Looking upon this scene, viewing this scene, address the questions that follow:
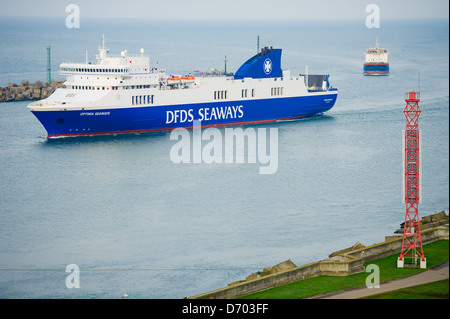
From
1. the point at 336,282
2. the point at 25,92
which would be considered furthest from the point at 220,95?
the point at 336,282

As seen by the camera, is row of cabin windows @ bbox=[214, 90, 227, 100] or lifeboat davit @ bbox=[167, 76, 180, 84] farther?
row of cabin windows @ bbox=[214, 90, 227, 100]

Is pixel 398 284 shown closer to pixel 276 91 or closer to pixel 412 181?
pixel 412 181

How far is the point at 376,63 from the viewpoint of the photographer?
67688 mm

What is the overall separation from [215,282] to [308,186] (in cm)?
1076

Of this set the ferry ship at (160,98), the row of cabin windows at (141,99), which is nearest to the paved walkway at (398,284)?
the ferry ship at (160,98)

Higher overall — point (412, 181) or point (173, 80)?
point (173, 80)

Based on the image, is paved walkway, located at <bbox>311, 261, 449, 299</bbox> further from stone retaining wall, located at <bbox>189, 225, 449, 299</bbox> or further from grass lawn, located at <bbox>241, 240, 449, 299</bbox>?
stone retaining wall, located at <bbox>189, 225, 449, 299</bbox>

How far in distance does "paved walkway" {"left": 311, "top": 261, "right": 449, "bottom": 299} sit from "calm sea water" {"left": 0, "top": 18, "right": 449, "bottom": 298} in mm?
3902

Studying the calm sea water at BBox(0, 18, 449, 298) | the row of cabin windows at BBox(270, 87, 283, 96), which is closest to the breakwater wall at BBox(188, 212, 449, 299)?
Answer: the calm sea water at BBox(0, 18, 449, 298)

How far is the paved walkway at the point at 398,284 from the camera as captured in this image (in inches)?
684

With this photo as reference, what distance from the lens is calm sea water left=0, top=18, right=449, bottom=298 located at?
850 inches

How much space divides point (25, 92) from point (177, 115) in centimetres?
→ 1357

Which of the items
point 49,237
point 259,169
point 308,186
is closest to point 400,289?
point 49,237
